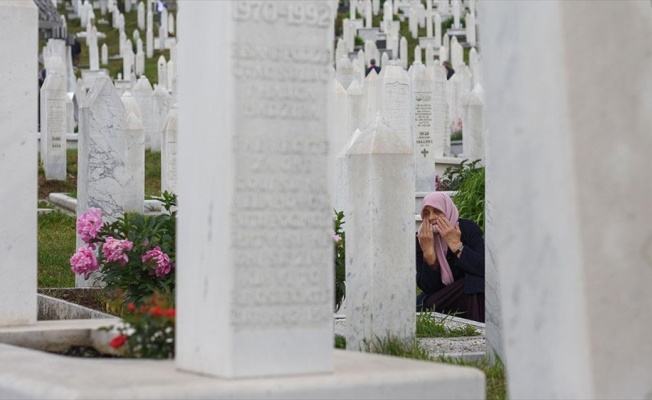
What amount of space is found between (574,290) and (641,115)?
0.63 m

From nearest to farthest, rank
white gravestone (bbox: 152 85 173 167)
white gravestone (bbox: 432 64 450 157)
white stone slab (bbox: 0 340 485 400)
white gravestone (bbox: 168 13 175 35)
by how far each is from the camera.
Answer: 1. white stone slab (bbox: 0 340 485 400)
2. white gravestone (bbox: 432 64 450 157)
3. white gravestone (bbox: 152 85 173 167)
4. white gravestone (bbox: 168 13 175 35)

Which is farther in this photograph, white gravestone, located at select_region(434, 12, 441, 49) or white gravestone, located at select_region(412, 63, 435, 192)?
white gravestone, located at select_region(434, 12, 441, 49)

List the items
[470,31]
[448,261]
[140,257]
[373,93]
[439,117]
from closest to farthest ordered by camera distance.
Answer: [140,257] → [448,261] → [373,93] → [439,117] → [470,31]

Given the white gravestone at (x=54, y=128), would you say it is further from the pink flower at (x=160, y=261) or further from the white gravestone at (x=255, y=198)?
the white gravestone at (x=255, y=198)

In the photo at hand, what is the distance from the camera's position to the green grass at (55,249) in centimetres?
1040

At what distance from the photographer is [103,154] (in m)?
10.3

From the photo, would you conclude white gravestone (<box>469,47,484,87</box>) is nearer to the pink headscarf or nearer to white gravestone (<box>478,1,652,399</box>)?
the pink headscarf

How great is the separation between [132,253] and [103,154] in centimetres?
229

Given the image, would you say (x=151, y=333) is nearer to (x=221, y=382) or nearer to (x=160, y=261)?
(x=221, y=382)

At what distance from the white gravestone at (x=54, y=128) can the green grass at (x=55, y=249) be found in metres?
3.22

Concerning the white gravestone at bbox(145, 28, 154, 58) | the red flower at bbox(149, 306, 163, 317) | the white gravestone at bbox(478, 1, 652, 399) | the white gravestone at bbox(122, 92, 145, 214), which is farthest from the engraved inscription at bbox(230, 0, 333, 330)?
the white gravestone at bbox(145, 28, 154, 58)

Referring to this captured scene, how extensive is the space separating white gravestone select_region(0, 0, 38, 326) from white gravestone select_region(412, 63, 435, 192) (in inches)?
379

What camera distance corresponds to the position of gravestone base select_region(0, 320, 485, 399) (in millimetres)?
4387

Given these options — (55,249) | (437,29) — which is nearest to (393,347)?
(55,249)
